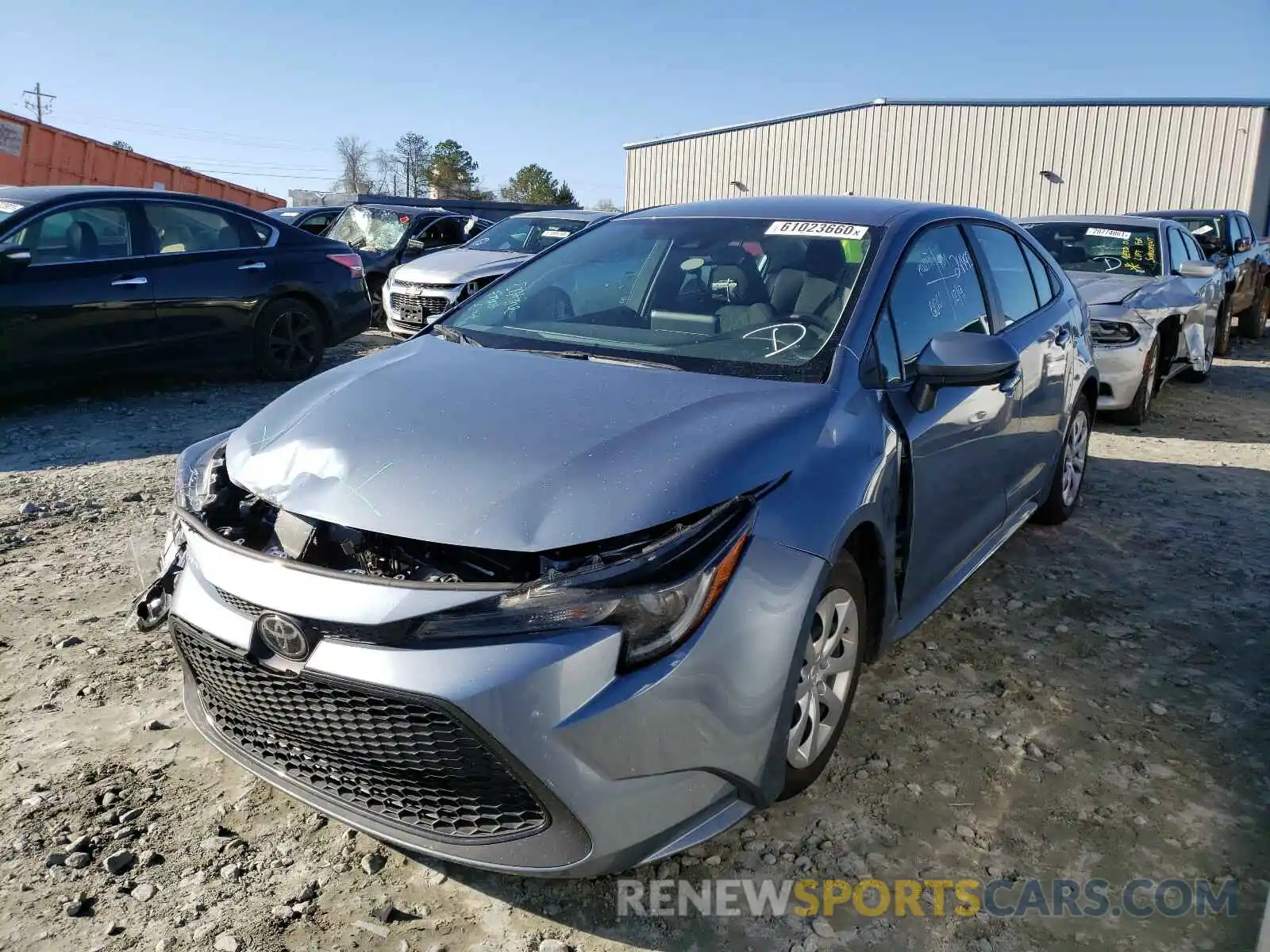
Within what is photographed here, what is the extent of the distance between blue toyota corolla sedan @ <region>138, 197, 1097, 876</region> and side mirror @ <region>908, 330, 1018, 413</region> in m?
0.01

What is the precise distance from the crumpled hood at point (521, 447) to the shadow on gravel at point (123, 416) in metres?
3.78

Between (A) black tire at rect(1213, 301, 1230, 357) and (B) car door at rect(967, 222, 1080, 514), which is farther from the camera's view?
(A) black tire at rect(1213, 301, 1230, 357)

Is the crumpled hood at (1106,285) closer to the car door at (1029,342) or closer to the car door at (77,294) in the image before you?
the car door at (1029,342)

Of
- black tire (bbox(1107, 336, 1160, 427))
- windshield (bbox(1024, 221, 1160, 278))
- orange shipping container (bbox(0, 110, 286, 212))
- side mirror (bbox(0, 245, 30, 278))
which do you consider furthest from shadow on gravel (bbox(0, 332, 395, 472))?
orange shipping container (bbox(0, 110, 286, 212))

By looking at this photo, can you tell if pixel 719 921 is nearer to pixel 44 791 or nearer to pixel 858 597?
pixel 858 597

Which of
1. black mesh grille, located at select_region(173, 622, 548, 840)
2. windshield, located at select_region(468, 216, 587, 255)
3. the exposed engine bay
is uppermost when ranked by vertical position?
windshield, located at select_region(468, 216, 587, 255)

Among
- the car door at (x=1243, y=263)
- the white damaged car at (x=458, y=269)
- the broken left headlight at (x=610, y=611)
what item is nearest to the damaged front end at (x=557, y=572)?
→ the broken left headlight at (x=610, y=611)

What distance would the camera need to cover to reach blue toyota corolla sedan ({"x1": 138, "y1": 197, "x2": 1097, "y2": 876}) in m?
2.01

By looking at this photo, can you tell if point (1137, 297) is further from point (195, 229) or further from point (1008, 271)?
point (195, 229)

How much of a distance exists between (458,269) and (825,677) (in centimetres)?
851

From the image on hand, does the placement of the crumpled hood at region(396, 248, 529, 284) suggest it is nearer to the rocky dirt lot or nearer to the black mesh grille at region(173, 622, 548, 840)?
the rocky dirt lot

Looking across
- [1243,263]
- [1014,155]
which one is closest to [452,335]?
[1243,263]

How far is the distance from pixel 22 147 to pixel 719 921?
920 inches

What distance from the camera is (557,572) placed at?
205 cm
